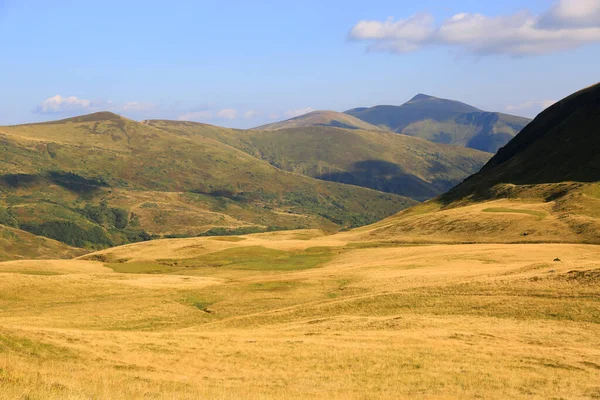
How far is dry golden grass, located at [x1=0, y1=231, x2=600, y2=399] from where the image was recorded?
1097 inches

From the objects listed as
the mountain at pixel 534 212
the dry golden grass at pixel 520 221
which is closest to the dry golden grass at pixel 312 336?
the dry golden grass at pixel 520 221

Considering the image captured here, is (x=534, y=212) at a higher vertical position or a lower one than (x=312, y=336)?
higher

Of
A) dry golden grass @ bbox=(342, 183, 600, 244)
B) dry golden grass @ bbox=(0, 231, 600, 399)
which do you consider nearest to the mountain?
dry golden grass @ bbox=(342, 183, 600, 244)

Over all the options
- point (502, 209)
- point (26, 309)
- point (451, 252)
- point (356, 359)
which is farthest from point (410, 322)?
point (502, 209)

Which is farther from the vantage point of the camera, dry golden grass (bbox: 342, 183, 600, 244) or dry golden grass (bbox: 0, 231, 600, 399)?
dry golden grass (bbox: 342, 183, 600, 244)

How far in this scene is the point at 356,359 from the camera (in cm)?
3447

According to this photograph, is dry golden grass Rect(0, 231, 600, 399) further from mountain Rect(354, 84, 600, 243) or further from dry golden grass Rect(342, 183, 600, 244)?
mountain Rect(354, 84, 600, 243)

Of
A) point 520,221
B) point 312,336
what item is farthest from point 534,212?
point 312,336

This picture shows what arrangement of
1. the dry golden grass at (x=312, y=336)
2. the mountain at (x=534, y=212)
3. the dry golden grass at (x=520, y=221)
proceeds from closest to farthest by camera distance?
the dry golden grass at (x=312, y=336) < the dry golden grass at (x=520, y=221) < the mountain at (x=534, y=212)

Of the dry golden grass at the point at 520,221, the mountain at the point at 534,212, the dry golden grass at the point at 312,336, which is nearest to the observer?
the dry golden grass at the point at 312,336

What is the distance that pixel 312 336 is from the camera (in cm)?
4188

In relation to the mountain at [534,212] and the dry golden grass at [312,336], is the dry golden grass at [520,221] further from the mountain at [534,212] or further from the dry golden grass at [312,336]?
the dry golden grass at [312,336]

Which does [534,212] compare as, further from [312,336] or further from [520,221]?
[312,336]

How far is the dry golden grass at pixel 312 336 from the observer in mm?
27859
